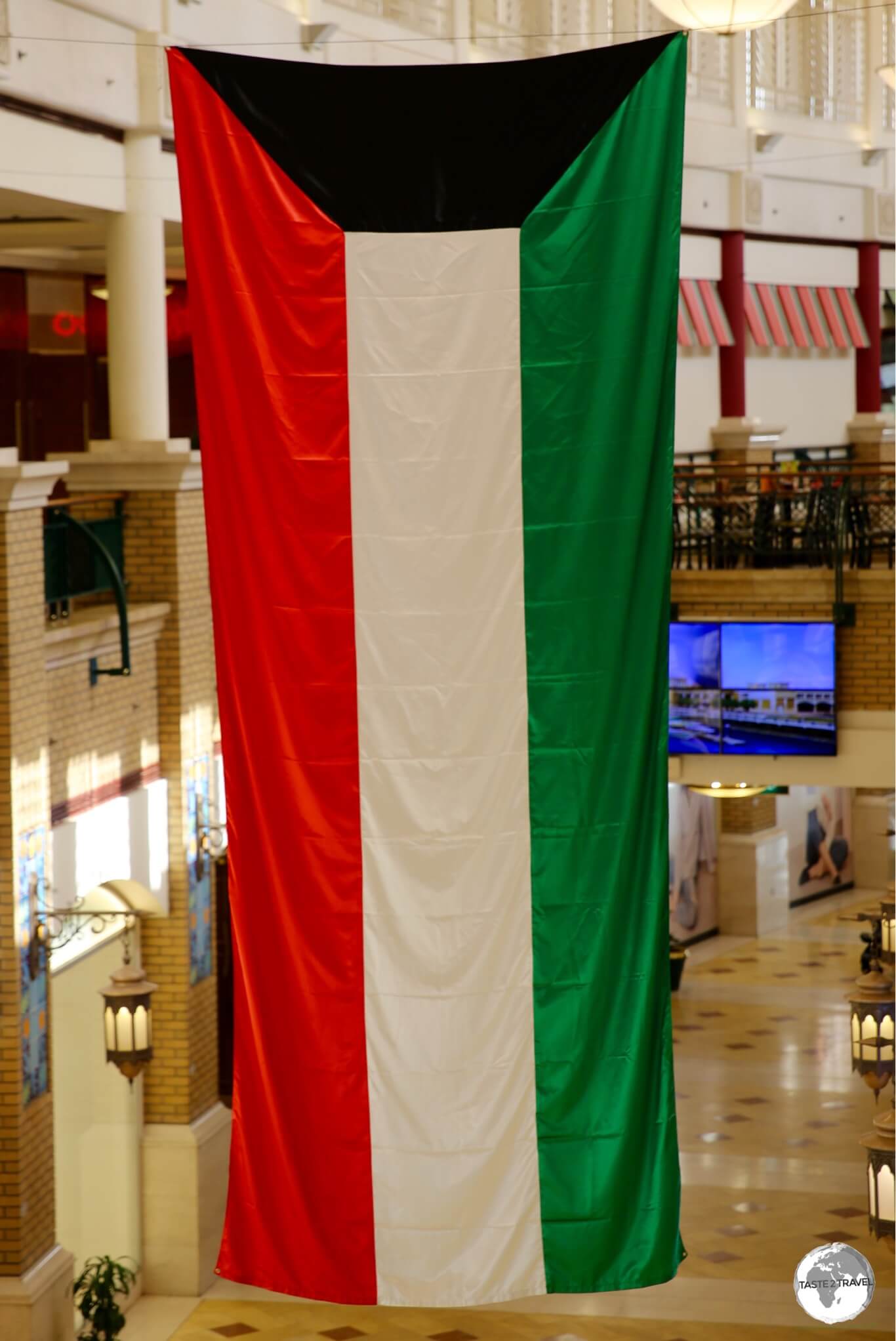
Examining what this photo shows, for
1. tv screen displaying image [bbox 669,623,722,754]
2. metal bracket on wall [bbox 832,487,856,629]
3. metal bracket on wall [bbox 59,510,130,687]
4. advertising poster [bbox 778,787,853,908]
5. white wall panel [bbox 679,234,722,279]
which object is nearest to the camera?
metal bracket on wall [bbox 59,510,130,687]

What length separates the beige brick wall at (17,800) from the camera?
399 inches

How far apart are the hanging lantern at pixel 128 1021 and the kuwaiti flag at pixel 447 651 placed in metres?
6.08

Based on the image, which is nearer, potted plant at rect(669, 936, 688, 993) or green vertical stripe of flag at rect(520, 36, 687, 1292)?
green vertical stripe of flag at rect(520, 36, 687, 1292)

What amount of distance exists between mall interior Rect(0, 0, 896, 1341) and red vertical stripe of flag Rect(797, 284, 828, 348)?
502 cm

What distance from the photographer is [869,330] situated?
91.4 feet

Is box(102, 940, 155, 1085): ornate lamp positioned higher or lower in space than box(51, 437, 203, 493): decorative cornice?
lower

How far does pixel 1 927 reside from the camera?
33.8ft

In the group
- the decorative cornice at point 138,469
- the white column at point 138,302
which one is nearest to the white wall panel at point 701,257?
the white column at point 138,302

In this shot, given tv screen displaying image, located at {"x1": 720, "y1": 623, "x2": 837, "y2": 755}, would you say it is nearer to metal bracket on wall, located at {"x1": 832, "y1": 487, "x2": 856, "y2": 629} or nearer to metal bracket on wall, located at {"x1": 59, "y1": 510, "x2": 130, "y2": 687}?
metal bracket on wall, located at {"x1": 832, "y1": 487, "x2": 856, "y2": 629}

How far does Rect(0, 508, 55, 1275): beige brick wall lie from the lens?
1013cm

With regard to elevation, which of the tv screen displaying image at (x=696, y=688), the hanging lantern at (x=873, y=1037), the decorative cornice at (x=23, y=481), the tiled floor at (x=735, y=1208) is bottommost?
the tiled floor at (x=735, y=1208)

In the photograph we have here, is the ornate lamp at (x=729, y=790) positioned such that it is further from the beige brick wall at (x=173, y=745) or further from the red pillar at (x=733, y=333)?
the red pillar at (x=733, y=333)

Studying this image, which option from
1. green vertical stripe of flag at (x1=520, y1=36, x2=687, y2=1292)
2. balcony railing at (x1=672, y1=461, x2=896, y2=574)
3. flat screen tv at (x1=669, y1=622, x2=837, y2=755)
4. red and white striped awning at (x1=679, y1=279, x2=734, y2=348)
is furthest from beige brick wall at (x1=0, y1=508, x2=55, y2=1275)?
red and white striped awning at (x1=679, y1=279, x2=734, y2=348)

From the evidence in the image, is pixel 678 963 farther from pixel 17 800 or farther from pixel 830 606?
pixel 17 800
